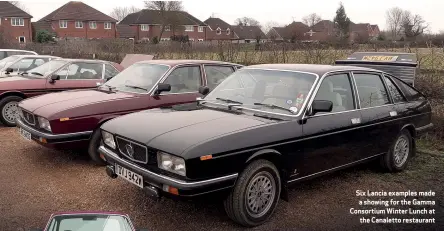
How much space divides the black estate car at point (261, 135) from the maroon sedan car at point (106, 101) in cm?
99

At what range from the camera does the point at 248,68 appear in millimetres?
5219

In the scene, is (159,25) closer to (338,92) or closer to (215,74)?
(215,74)

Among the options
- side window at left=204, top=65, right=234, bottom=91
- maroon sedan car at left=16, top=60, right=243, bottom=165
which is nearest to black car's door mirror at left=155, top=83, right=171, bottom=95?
maroon sedan car at left=16, top=60, right=243, bottom=165

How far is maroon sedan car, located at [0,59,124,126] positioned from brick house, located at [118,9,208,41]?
145 feet

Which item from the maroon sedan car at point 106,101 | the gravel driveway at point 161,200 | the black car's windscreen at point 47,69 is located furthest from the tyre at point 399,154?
the black car's windscreen at point 47,69

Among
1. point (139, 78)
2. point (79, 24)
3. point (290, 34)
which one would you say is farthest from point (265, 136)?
point (79, 24)

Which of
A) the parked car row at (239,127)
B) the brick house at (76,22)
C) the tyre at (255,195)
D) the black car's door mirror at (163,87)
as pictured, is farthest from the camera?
the brick house at (76,22)

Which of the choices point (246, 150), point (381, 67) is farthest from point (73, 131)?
point (381, 67)

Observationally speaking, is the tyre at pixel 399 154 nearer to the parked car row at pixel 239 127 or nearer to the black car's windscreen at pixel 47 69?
the parked car row at pixel 239 127

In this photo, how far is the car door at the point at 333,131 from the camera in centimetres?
424

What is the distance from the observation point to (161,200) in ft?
14.6

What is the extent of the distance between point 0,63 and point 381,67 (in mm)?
13317

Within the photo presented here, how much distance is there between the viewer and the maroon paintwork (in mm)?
5367

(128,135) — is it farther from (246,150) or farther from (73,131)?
(73,131)
